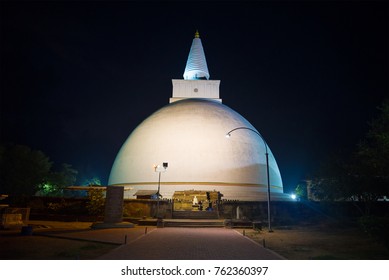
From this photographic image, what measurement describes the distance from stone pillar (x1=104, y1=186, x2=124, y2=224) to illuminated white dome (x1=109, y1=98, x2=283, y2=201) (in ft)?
31.8

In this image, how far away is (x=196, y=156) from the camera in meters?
29.4

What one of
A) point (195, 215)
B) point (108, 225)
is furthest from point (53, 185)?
point (108, 225)

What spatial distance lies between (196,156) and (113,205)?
41.4 feet

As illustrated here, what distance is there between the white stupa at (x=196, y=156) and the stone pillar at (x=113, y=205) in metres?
9.70

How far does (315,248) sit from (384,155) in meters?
8.25

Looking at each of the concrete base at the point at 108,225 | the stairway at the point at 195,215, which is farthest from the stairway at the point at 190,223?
the concrete base at the point at 108,225

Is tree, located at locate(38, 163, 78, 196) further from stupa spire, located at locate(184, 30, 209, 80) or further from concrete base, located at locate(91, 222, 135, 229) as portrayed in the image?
concrete base, located at locate(91, 222, 135, 229)

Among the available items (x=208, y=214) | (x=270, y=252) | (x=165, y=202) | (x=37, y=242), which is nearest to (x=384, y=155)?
(x=270, y=252)

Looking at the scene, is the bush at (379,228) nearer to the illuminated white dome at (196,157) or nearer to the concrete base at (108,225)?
the concrete base at (108,225)

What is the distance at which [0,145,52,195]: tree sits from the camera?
36969 mm

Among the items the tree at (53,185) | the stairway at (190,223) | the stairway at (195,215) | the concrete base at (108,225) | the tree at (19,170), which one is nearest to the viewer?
the concrete base at (108,225)

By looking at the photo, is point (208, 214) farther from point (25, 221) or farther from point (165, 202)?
point (25, 221)

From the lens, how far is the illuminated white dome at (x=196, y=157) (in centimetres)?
2859

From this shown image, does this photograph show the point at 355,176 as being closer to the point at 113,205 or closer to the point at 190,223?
the point at 190,223
